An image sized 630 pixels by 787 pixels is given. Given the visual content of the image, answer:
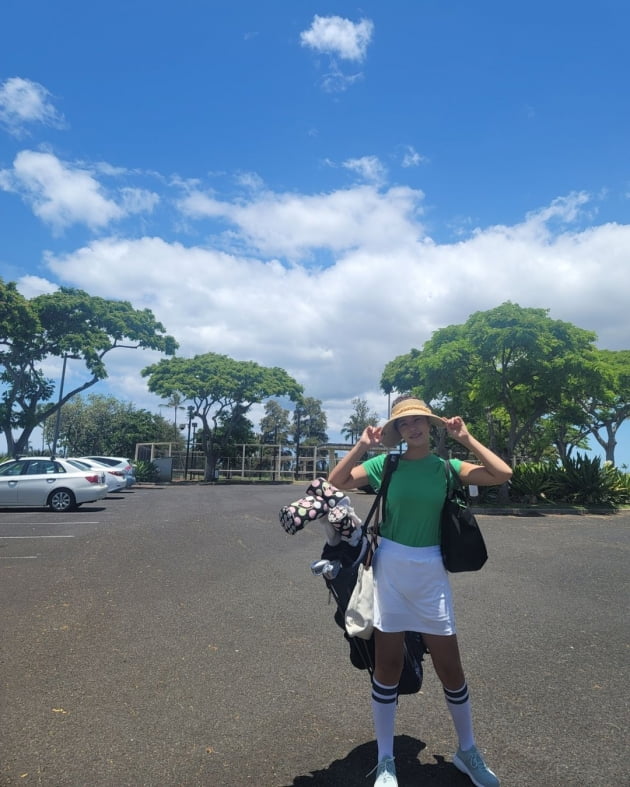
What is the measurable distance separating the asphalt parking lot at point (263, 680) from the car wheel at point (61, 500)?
7.87 meters

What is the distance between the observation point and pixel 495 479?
10.1 ft

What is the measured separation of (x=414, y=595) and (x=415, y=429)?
81 cm

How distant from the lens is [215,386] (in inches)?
1503

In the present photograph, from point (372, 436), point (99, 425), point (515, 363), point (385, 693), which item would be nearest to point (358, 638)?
point (385, 693)

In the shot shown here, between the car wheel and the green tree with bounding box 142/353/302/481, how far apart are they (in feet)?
71.5

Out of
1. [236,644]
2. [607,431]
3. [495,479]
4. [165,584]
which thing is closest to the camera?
[495,479]

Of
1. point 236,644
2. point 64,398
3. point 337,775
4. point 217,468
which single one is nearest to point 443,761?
point 337,775

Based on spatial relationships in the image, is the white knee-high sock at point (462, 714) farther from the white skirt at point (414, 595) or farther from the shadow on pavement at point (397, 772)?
the white skirt at point (414, 595)

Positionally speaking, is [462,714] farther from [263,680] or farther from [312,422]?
[312,422]

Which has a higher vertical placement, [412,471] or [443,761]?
[412,471]

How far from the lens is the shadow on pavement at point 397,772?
283 cm

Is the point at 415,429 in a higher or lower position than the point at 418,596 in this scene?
higher

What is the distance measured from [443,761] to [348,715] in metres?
0.69

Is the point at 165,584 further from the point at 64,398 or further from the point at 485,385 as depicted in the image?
the point at 64,398
